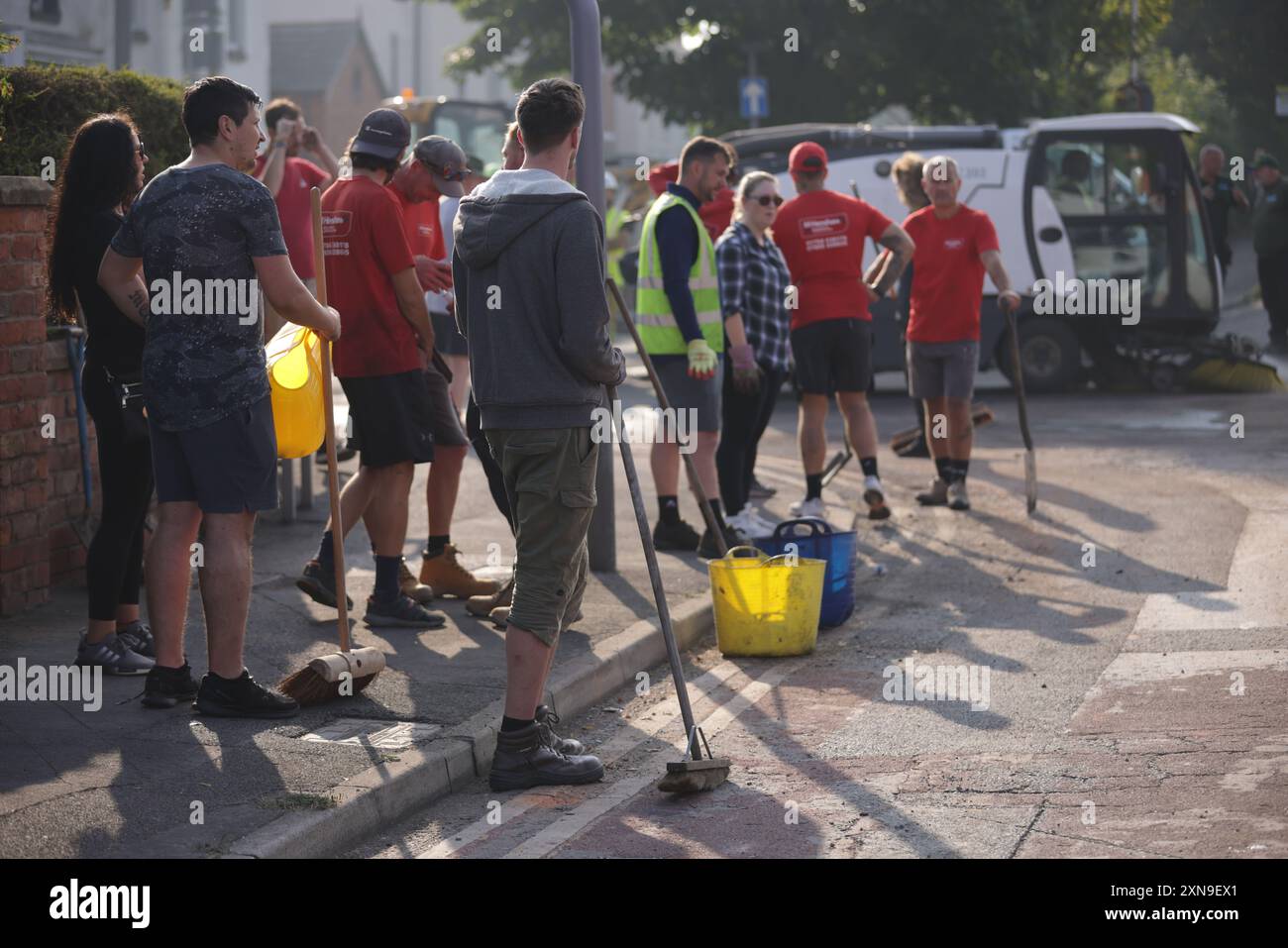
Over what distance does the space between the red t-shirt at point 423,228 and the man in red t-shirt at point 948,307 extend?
347 cm

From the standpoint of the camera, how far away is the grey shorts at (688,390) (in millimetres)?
9148

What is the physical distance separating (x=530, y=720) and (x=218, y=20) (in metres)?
29.9

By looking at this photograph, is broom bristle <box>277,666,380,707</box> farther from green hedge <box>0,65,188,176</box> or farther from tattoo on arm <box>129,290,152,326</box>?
green hedge <box>0,65,188,176</box>

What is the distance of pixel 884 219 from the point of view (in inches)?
412

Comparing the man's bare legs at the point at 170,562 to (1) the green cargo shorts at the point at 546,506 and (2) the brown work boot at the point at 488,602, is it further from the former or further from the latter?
(2) the brown work boot at the point at 488,602

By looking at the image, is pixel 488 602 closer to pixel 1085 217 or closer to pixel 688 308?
pixel 688 308

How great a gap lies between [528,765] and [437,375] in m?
2.70

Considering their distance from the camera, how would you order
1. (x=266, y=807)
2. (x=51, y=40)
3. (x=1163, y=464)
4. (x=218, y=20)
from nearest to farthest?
(x=266, y=807) < (x=1163, y=464) < (x=51, y=40) < (x=218, y=20)

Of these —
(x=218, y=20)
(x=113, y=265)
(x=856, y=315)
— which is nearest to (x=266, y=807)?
(x=113, y=265)

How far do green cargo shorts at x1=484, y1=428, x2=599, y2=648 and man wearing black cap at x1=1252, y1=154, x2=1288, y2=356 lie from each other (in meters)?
15.5

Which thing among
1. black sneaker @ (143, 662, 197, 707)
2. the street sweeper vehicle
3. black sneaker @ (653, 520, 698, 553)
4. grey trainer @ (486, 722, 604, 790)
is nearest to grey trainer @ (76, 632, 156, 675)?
black sneaker @ (143, 662, 197, 707)

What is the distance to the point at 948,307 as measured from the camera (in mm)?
10867
